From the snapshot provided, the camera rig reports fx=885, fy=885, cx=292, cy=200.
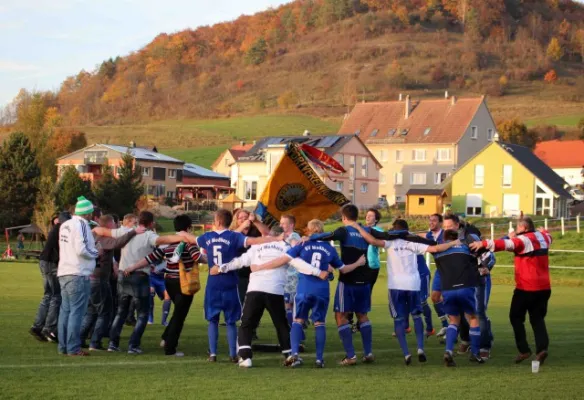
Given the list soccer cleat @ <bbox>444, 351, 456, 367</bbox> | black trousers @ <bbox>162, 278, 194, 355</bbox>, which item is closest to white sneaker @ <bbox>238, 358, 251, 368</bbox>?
black trousers @ <bbox>162, 278, 194, 355</bbox>

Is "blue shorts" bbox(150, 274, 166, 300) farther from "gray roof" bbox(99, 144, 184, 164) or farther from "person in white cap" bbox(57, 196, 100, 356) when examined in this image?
"gray roof" bbox(99, 144, 184, 164)

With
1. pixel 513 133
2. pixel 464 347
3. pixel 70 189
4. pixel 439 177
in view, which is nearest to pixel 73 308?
pixel 464 347

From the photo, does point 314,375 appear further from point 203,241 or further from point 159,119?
point 159,119

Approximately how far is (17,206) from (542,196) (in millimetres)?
41303

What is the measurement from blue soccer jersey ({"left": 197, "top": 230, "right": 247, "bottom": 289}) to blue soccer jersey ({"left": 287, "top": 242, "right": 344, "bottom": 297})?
0.81 m

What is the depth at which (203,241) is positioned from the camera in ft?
40.2

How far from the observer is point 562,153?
111750 mm

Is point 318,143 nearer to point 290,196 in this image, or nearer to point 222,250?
point 290,196

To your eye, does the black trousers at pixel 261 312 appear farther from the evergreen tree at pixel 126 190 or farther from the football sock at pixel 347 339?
the evergreen tree at pixel 126 190

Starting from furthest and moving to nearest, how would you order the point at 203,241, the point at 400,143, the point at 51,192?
the point at 400,143, the point at 51,192, the point at 203,241

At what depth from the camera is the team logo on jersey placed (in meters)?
17.0

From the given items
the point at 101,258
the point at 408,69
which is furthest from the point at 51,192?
the point at 408,69

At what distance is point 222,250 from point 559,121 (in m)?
130

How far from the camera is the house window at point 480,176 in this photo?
7150cm
